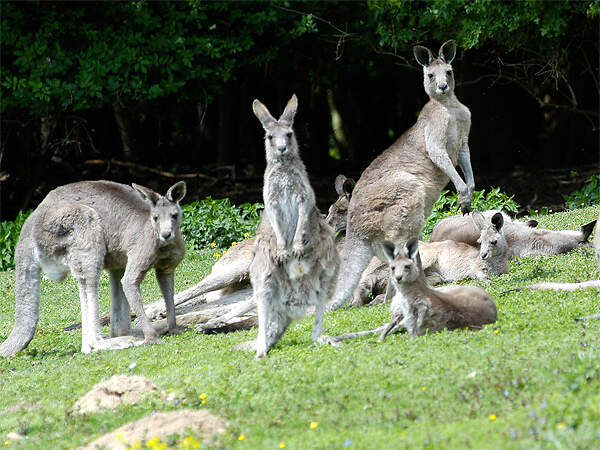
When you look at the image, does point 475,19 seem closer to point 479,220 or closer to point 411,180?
point 479,220

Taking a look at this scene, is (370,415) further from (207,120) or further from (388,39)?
(207,120)

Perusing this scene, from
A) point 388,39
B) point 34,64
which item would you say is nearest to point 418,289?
point 388,39

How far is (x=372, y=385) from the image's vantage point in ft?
18.5

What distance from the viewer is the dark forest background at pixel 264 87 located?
16.3 meters

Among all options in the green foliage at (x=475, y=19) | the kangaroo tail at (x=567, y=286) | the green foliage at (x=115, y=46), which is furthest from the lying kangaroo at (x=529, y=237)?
the green foliage at (x=115, y=46)

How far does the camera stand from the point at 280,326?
7.22 m

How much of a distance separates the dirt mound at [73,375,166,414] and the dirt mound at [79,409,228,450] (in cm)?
61

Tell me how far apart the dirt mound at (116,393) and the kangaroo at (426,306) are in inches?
75.1

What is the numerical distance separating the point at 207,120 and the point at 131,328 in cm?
1444

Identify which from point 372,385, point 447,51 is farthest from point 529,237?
point 372,385

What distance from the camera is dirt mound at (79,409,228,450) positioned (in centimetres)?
512

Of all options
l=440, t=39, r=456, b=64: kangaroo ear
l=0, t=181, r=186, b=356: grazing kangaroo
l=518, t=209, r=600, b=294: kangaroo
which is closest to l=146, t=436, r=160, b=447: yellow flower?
l=0, t=181, r=186, b=356: grazing kangaroo

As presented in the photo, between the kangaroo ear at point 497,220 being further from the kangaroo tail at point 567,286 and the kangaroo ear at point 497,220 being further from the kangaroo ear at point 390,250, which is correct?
the kangaroo ear at point 390,250

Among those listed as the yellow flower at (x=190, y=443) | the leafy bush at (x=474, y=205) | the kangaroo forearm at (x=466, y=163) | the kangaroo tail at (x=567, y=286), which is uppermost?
the kangaroo forearm at (x=466, y=163)
